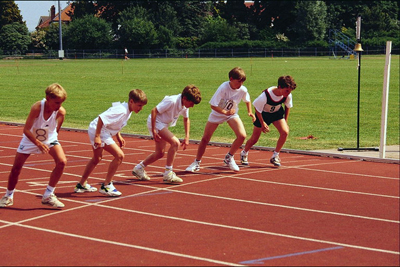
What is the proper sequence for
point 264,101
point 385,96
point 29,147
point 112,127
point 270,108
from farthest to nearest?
point 385,96 < point 270,108 < point 264,101 < point 112,127 < point 29,147

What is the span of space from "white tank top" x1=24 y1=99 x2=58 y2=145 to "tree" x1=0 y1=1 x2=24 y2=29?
344ft

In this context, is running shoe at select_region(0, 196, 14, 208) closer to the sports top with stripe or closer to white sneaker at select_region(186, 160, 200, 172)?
white sneaker at select_region(186, 160, 200, 172)

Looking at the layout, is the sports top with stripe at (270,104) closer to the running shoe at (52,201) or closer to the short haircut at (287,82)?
the short haircut at (287,82)

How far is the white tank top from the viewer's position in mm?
8766

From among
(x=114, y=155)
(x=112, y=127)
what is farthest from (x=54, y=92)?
(x=114, y=155)

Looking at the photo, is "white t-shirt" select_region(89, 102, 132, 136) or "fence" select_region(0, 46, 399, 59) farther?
"fence" select_region(0, 46, 399, 59)

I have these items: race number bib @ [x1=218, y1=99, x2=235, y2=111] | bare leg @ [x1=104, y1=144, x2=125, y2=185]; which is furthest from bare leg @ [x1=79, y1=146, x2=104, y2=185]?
race number bib @ [x1=218, y1=99, x2=235, y2=111]

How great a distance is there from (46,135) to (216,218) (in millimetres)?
2325

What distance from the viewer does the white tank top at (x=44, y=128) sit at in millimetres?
8766

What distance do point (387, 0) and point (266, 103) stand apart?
89119 mm

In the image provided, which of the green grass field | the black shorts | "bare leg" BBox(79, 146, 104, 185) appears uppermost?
the black shorts

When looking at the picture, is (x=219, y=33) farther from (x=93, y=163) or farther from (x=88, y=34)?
(x=93, y=163)

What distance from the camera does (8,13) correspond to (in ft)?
359

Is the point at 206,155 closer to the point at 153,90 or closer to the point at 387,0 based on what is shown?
the point at 153,90
